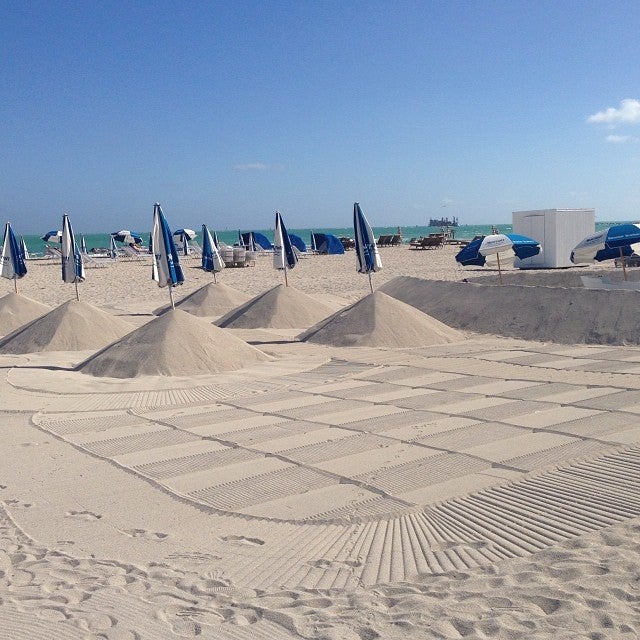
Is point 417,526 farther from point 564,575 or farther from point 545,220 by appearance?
point 545,220

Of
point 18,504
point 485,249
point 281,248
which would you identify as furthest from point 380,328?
point 18,504

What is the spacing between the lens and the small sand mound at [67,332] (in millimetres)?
14188

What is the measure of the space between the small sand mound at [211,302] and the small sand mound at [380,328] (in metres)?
5.13

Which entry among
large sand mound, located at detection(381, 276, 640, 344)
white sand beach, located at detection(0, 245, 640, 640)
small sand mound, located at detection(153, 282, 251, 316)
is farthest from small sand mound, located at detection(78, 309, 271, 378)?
small sand mound, located at detection(153, 282, 251, 316)

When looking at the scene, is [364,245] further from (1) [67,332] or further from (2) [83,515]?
(2) [83,515]

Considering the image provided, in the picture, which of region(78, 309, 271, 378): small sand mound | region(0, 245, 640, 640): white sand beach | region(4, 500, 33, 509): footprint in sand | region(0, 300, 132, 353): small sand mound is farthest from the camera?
region(0, 300, 132, 353): small sand mound

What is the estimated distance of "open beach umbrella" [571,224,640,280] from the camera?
16.7 meters

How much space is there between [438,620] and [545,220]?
72.8 feet

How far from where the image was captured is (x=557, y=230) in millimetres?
→ 23859

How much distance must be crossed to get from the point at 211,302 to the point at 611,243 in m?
10.0

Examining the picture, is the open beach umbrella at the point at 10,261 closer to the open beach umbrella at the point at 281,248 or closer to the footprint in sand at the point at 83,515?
the open beach umbrella at the point at 281,248

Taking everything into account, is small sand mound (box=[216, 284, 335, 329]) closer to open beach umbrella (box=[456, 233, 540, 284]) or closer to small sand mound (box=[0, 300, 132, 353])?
small sand mound (box=[0, 300, 132, 353])

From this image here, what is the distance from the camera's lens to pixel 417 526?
16.5 ft

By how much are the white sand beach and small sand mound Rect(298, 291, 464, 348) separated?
0.19 metres
